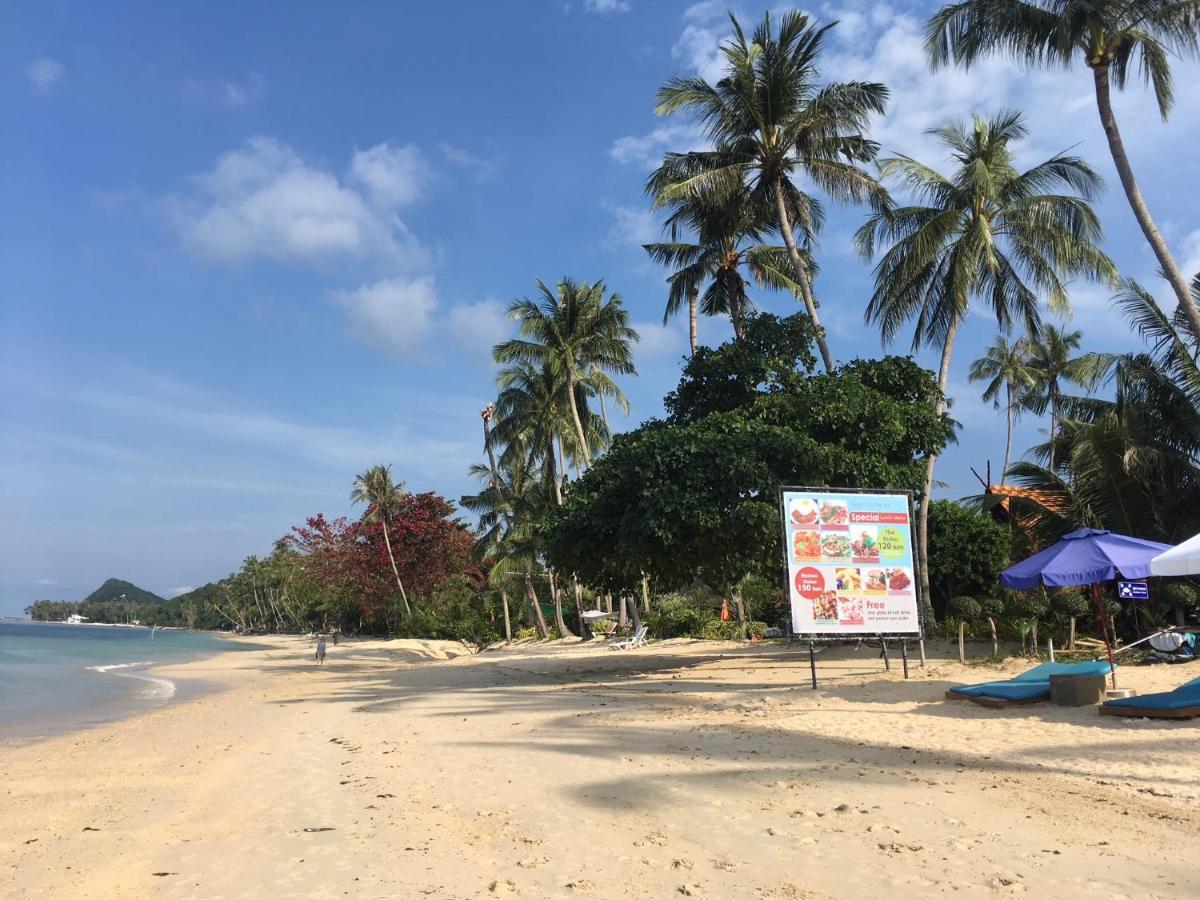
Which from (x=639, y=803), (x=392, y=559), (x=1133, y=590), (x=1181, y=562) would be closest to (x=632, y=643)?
(x=1133, y=590)

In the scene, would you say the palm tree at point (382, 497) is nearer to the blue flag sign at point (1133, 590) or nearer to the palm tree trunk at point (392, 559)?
the palm tree trunk at point (392, 559)

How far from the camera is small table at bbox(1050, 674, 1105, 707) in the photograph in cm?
948

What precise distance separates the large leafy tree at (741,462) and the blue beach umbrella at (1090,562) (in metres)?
3.90

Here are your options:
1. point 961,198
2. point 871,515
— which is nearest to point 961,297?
point 961,198

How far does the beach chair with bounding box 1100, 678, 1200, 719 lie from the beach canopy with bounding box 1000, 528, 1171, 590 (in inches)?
78.2

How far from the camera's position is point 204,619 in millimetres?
146750

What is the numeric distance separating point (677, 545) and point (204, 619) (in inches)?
6036

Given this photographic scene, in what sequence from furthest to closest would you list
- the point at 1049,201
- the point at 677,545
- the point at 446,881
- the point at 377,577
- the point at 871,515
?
the point at 377,577 < the point at 1049,201 < the point at 677,545 < the point at 871,515 < the point at 446,881

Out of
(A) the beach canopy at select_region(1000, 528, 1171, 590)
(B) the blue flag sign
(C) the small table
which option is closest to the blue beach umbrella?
(A) the beach canopy at select_region(1000, 528, 1171, 590)

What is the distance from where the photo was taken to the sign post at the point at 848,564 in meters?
12.1

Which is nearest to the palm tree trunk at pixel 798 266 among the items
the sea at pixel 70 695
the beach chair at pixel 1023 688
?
the beach chair at pixel 1023 688

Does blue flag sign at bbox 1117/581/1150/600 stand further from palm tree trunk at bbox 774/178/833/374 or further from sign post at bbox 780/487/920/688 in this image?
palm tree trunk at bbox 774/178/833/374

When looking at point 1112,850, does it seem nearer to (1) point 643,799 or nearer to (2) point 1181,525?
(1) point 643,799

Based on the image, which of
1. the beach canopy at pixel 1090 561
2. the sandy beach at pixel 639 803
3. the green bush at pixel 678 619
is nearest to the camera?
the sandy beach at pixel 639 803
